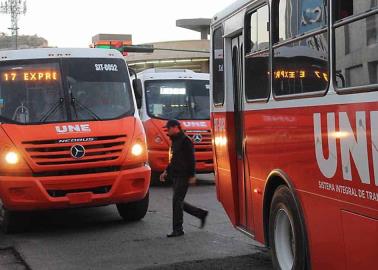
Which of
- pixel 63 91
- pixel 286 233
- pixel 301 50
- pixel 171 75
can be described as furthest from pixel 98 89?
pixel 171 75

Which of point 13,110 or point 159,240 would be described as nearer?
point 159,240

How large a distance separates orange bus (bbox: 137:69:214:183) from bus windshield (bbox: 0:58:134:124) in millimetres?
4279

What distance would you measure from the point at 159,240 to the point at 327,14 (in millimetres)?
4581

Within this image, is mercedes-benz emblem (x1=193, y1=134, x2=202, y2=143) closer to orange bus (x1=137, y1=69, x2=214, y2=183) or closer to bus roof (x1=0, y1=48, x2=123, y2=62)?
orange bus (x1=137, y1=69, x2=214, y2=183)

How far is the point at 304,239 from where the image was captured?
5.12 meters

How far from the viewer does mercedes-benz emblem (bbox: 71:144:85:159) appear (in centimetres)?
A: 844

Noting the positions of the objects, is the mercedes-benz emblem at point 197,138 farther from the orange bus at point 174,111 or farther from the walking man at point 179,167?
the walking man at point 179,167

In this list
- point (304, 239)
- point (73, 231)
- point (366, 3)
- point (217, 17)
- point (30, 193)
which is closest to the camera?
point (366, 3)

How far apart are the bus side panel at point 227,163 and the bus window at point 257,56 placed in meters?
0.90

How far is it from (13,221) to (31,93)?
6.16ft

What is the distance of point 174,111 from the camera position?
14305 mm

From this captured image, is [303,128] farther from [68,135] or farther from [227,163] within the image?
[68,135]

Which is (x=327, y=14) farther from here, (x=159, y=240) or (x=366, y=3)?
(x=159, y=240)

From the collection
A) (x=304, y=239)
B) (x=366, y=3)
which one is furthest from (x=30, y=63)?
(x=366, y=3)
